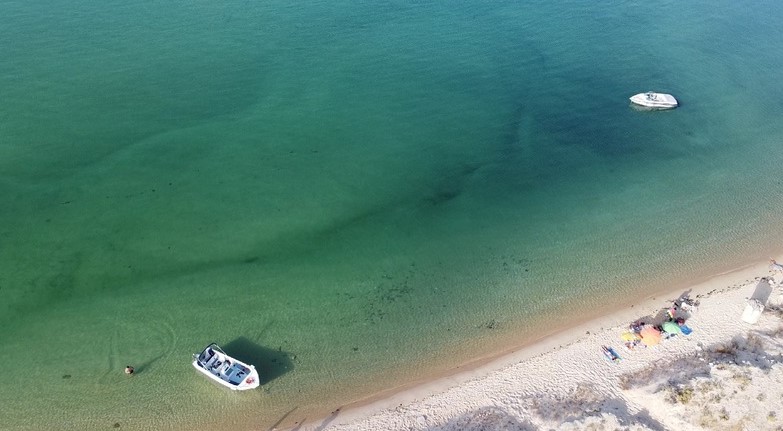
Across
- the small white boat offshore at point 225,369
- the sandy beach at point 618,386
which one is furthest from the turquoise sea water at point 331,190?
the sandy beach at point 618,386

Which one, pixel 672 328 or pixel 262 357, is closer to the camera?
pixel 262 357

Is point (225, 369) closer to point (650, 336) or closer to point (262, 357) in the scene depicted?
point (262, 357)

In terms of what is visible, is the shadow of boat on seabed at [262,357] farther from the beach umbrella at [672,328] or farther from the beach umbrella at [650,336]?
the beach umbrella at [672,328]

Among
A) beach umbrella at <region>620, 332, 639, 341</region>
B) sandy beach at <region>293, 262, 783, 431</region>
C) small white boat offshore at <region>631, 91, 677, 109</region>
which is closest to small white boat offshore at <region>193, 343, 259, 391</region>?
sandy beach at <region>293, 262, 783, 431</region>

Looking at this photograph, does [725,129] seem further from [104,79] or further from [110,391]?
[104,79]

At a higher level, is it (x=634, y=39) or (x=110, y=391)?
(x=634, y=39)

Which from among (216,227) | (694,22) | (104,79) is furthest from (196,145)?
(694,22)

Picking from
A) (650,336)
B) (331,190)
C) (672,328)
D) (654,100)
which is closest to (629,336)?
(650,336)
